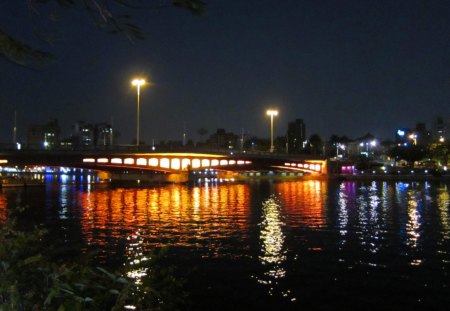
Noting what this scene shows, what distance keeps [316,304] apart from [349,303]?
115 centimetres

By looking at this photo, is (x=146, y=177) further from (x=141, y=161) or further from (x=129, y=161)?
Answer: (x=129, y=161)

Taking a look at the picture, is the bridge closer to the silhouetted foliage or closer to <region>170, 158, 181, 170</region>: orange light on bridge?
<region>170, 158, 181, 170</region>: orange light on bridge

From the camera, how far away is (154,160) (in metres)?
114

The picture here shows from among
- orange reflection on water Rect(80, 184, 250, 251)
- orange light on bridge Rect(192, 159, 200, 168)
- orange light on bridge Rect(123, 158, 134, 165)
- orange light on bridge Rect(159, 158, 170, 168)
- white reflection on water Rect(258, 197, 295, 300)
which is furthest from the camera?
orange light on bridge Rect(192, 159, 200, 168)

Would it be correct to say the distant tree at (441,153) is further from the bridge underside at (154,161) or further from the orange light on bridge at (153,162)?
the orange light on bridge at (153,162)

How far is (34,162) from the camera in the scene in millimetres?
97812

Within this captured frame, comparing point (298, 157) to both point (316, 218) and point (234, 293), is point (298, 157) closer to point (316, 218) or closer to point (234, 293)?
point (316, 218)

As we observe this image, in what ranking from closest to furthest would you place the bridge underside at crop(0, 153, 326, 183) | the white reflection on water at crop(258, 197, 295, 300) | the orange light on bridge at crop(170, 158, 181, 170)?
the white reflection on water at crop(258, 197, 295, 300) < the bridge underside at crop(0, 153, 326, 183) < the orange light on bridge at crop(170, 158, 181, 170)

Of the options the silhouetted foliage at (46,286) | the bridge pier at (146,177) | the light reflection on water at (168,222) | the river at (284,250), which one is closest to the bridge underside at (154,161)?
the bridge pier at (146,177)

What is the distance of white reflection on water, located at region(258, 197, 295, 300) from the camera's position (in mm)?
21078

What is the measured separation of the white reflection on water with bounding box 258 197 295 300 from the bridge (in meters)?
60.8

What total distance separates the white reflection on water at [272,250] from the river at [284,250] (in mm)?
47

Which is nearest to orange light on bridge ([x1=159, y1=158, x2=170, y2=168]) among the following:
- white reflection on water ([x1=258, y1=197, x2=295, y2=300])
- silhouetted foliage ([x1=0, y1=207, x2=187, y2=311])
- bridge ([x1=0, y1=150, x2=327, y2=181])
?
bridge ([x1=0, y1=150, x2=327, y2=181])

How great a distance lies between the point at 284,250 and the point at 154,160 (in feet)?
289
